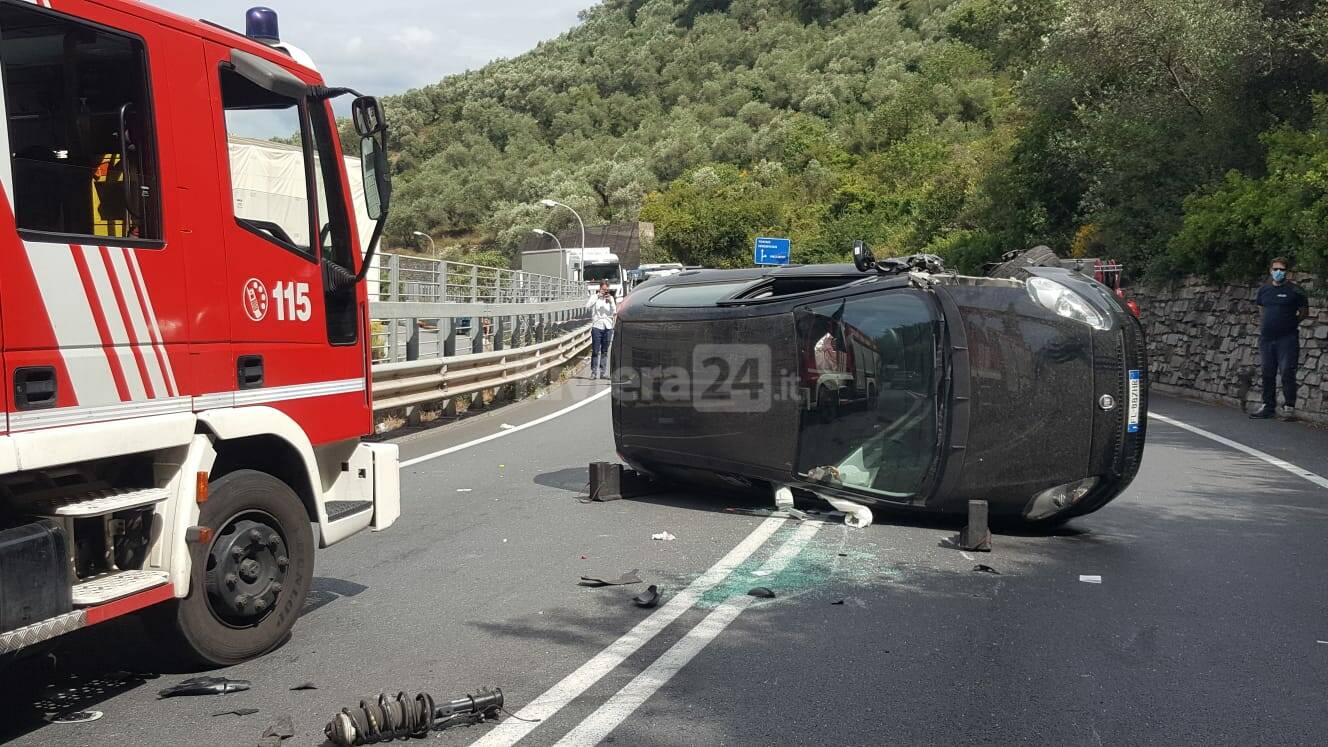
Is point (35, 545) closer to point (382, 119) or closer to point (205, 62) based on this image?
point (205, 62)

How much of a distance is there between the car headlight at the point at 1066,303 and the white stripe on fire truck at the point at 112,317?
5.19 m

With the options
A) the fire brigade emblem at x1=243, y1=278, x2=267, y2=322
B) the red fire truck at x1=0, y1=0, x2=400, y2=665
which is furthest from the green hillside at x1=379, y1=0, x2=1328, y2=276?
the fire brigade emblem at x1=243, y1=278, x2=267, y2=322

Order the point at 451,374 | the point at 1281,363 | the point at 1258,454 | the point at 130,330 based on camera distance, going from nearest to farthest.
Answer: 1. the point at 130,330
2. the point at 1258,454
3. the point at 1281,363
4. the point at 451,374

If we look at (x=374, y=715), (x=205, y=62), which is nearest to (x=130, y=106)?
(x=205, y=62)

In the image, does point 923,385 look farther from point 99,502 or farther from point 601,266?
point 601,266

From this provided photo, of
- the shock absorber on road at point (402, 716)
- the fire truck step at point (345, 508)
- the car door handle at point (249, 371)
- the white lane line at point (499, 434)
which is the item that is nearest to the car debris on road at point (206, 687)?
the shock absorber on road at point (402, 716)

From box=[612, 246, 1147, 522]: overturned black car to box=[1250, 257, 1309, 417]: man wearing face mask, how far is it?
30.8 ft

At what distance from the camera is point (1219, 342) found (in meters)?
20.2

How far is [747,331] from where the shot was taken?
8.28 metres

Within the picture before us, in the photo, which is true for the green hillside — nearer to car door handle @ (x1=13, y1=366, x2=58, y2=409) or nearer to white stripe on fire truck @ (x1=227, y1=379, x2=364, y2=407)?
white stripe on fire truck @ (x1=227, y1=379, x2=364, y2=407)

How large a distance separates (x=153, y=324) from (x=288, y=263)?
949 millimetres

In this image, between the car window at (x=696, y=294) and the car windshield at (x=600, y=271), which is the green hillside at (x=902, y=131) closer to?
the car window at (x=696, y=294)

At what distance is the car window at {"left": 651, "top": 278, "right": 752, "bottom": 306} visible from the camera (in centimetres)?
866

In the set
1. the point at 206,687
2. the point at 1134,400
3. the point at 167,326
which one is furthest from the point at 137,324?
the point at 1134,400
